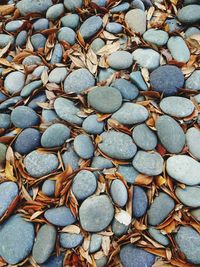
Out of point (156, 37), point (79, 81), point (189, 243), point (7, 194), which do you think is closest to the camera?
Result: point (189, 243)

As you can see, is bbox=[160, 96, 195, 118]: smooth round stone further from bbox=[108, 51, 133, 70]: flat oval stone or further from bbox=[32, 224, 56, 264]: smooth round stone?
bbox=[32, 224, 56, 264]: smooth round stone

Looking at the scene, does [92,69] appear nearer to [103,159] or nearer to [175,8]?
[103,159]

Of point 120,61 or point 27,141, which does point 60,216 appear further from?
point 120,61

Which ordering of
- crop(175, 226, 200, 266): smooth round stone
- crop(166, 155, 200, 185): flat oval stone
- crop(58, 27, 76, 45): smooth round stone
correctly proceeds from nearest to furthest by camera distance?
1. crop(175, 226, 200, 266): smooth round stone
2. crop(166, 155, 200, 185): flat oval stone
3. crop(58, 27, 76, 45): smooth round stone

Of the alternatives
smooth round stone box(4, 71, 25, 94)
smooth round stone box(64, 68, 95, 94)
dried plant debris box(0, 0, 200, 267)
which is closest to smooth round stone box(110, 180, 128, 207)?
dried plant debris box(0, 0, 200, 267)

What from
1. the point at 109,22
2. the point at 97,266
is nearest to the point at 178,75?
the point at 109,22

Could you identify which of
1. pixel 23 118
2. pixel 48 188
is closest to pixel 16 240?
pixel 48 188
